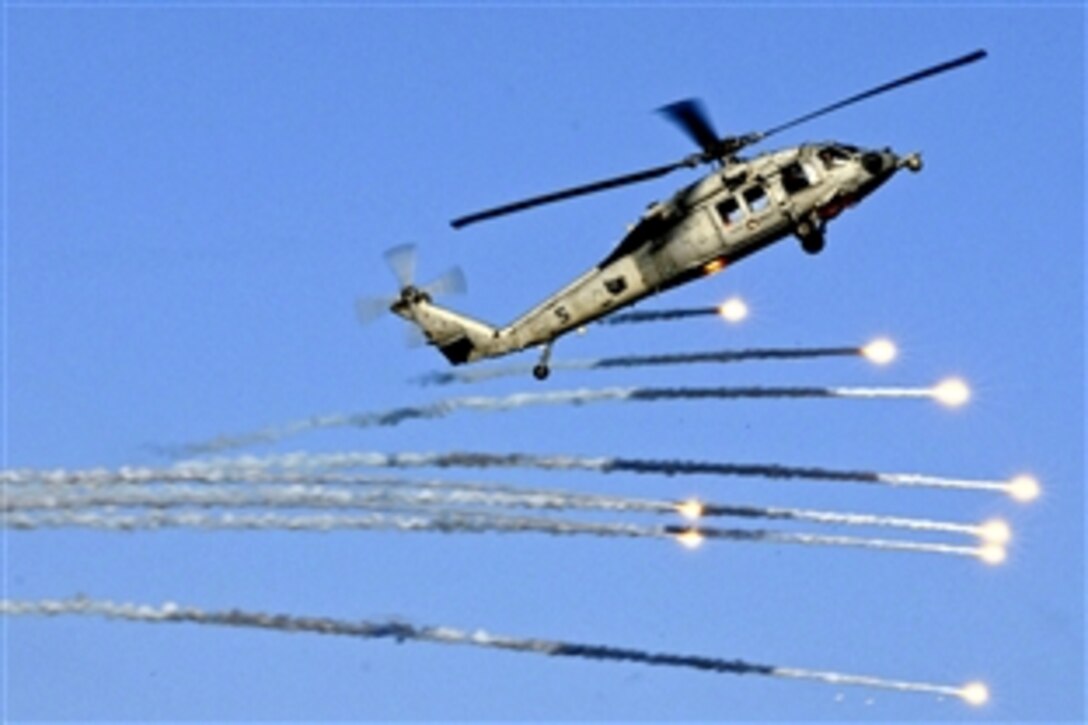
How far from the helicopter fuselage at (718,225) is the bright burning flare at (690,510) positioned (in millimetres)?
7071

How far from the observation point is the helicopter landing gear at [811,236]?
6228 centimetres

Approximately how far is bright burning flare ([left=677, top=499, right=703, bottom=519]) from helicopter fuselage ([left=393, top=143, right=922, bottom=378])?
→ 707 cm

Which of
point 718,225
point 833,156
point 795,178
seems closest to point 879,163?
point 833,156

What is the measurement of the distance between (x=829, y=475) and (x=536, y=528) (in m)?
7.77

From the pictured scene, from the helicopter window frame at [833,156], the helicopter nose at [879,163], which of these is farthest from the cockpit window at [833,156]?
the helicopter nose at [879,163]

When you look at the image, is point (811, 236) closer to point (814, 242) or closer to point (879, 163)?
point (814, 242)

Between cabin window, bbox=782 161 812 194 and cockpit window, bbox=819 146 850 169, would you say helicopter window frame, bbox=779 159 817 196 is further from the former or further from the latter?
cockpit window, bbox=819 146 850 169

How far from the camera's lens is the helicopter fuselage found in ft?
204

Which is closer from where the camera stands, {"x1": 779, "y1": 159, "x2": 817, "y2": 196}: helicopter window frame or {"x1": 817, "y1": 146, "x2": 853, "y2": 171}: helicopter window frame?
{"x1": 779, "y1": 159, "x2": 817, "y2": 196}: helicopter window frame

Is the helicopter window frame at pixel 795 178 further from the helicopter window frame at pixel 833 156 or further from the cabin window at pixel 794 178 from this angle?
the helicopter window frame at pixel 833 156

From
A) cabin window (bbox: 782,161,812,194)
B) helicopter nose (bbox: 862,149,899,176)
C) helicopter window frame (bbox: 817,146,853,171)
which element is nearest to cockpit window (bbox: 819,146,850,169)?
helicopter window frame (bbox: 817,146,853,171)

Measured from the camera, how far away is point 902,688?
6781 cm

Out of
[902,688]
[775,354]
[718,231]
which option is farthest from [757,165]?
[902,688]

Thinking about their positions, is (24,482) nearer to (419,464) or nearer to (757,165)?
(419,464)
